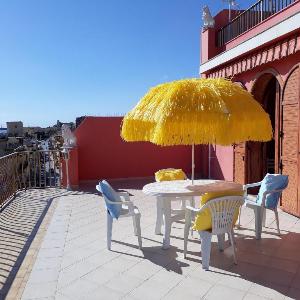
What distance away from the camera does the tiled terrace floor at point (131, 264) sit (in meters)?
3.67

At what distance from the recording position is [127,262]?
4.46 m

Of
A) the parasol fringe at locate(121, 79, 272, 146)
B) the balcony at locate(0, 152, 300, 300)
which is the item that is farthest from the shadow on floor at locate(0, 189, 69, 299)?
the parasol fringe at locate(121, 79, 272, 146)

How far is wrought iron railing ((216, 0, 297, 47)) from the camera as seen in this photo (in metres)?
8.13

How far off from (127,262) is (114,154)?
662 cm

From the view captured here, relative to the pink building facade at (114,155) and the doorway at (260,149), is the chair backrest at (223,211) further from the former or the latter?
the pink building facade at (114,155)

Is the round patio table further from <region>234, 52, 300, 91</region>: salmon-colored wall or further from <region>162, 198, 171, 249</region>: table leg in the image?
<region>234, 52, 300, 91</region>: salmon-colored wall

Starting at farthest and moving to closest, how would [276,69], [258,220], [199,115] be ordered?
[276,69], [258,220], [199,115]

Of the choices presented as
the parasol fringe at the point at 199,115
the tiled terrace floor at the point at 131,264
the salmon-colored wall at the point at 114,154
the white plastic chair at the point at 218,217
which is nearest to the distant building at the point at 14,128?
the salmon-colored wall at the point at 114,154

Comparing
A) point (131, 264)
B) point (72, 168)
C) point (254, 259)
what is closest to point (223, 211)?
point (254, 259)

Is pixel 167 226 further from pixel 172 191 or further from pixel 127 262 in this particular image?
pixel 127 262

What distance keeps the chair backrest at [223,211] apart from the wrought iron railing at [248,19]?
4.78 m

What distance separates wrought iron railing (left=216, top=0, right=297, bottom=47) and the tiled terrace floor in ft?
16.0

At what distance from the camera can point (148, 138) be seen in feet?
16.0

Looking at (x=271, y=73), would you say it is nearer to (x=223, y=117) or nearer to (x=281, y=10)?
(x=281, y=10)
